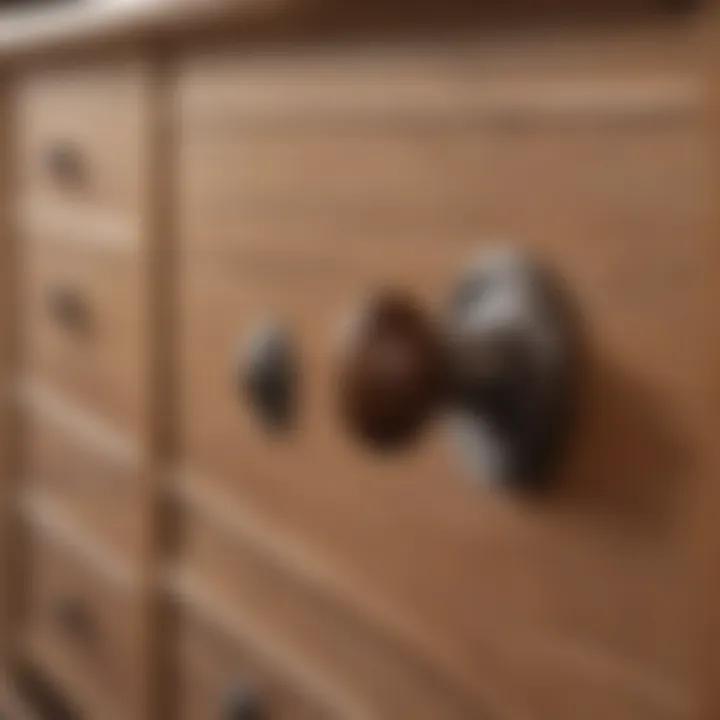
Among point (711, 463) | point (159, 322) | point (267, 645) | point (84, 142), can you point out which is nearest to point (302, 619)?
point (267, 645)

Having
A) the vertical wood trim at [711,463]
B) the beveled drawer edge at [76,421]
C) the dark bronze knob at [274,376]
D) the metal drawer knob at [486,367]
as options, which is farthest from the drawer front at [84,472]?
the vertical wood trim at [711,463]

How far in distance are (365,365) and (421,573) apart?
0.18 m

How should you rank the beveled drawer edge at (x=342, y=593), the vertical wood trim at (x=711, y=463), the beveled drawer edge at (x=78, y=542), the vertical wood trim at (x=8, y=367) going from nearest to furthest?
the vertical wood trim at (x=711, y=463) < the beveled drawer edge at (x=342, y=593) < the beveled drawer edge at (x=78, y=542) < the vertical wood trim at (x=8, y=367)

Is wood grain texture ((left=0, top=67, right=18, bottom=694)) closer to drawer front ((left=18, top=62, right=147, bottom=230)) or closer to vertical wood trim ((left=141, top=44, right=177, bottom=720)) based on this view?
drawer front ((left=18, top=62, right=147, bottom=230))

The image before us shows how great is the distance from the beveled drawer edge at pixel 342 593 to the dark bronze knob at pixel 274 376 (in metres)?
0.08

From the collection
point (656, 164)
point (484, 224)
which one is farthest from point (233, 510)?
point (656, 164)

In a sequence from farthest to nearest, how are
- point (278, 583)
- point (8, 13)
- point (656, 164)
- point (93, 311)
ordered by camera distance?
point (8, 13)
point (93, 311)
point (278, 583)
point (656, 164)

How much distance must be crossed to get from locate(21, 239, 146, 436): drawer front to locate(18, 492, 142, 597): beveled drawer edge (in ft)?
0.34

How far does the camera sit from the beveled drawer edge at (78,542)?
3.45ft

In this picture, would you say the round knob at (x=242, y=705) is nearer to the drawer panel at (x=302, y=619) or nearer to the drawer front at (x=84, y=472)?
the drawer panel at (x=302, y=619)

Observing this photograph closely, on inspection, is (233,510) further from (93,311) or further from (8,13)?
(8,13)

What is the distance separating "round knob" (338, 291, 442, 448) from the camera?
535mm

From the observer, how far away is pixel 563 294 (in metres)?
0.57

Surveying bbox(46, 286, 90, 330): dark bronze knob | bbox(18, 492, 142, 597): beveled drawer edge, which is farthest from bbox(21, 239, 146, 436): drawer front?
bbox(18, 492, 142, 597): beveled drawer edge
